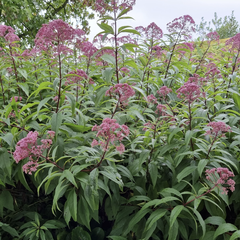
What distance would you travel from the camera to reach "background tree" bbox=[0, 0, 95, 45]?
21.0 feet

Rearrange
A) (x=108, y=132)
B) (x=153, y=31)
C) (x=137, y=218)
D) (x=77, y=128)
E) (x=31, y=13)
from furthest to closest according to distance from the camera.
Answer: (x=31, y=13)
(x=153, y=31)
(x=77, y=128)
(x=137, y=218)
(x=108, y=132)

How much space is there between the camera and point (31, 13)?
23.4 feet

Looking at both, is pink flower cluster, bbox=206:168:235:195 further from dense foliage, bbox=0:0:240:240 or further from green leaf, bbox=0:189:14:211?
green leaf, bbox=0:189:14:211

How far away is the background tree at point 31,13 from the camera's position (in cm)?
639

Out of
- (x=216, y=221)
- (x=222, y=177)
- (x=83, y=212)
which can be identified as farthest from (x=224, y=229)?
(x=83, y=212)

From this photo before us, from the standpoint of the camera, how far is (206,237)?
1.62m

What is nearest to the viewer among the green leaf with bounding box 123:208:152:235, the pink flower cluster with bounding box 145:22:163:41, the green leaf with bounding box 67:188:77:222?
the green leaf with bounding box 67:188:77:222

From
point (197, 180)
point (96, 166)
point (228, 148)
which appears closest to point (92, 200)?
point (96, 166)

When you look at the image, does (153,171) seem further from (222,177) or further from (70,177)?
(70,177)

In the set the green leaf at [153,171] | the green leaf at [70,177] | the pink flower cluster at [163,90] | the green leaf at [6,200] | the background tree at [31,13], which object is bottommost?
the green leaf at [6,200]

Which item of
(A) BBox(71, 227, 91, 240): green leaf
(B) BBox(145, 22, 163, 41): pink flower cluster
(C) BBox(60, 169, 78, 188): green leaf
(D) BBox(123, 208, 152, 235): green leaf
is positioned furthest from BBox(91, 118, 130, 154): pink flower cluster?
(B) BBox(145, 22, 163, 41): pink flower cluster

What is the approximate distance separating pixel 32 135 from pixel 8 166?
450 mm

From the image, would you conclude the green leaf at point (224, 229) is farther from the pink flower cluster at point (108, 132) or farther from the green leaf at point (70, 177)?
the green leaf at point (70, 177)

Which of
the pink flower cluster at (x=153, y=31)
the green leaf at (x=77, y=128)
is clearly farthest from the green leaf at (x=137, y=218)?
the pink flower cluster at (x=153, y=31)
